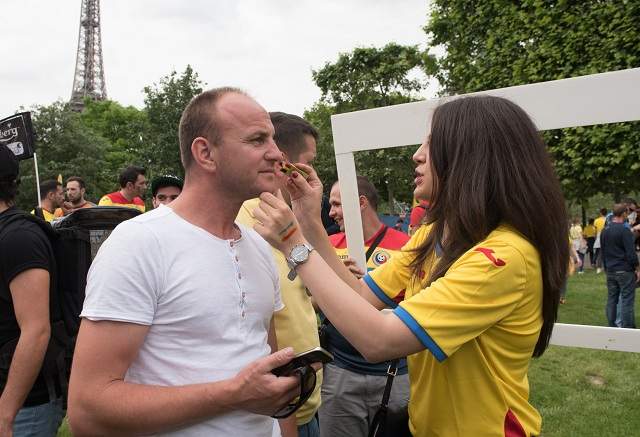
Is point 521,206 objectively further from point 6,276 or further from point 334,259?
point 6,276

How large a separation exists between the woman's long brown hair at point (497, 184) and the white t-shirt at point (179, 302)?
709 millimetres

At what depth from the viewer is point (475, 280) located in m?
1.72

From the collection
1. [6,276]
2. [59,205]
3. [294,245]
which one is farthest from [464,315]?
[59,205]

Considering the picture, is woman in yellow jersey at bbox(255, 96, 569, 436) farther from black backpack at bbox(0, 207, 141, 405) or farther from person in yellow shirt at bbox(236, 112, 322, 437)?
black backpack at bbox(0, 207, 141, 405)

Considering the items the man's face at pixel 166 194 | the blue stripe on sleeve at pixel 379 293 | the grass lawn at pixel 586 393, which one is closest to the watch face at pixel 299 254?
the blue stripe on sleeve at pixel 379 293

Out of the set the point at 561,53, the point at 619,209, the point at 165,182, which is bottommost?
the point at 619,209

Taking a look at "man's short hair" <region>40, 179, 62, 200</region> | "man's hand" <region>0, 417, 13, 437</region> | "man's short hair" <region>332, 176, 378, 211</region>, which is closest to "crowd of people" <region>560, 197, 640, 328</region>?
"man's short hair" <region>332, 176, 378, 211</region>

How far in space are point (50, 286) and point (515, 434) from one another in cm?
199

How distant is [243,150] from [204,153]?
127 millimetres

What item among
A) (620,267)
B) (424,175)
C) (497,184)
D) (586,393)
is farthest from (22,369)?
(620,267)

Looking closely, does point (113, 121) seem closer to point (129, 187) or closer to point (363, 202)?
point (129, 187)

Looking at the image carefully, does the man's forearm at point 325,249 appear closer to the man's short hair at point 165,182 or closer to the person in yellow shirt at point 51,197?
the man's short hair at point 165,182

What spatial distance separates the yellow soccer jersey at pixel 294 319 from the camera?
2482 millimetres

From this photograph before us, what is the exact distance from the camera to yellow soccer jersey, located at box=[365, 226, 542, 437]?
1.73m
